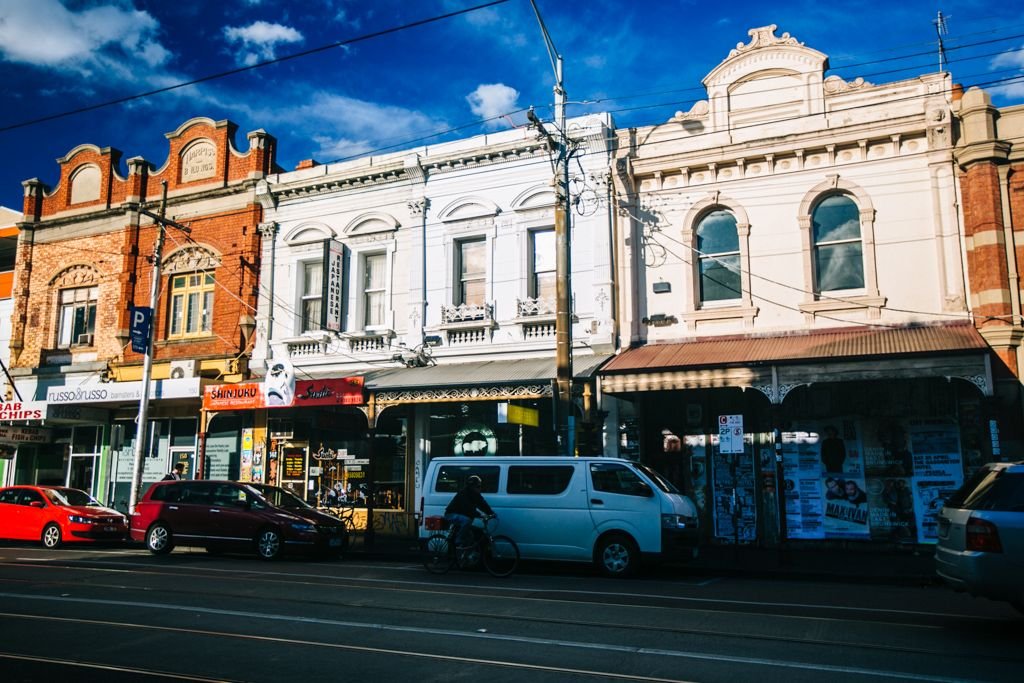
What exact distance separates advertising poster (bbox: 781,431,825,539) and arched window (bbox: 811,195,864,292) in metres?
3.15

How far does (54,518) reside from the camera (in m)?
18.0

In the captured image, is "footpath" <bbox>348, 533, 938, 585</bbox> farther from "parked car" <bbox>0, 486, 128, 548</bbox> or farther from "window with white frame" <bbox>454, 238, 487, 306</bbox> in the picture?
"window with white frame" <bbox>454, 238, 487, 306</bbox>

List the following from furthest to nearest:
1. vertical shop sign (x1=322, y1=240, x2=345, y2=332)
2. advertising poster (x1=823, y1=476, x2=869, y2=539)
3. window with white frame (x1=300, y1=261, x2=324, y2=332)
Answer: window with white frame (x1=300, y1=261, x2=324, y2=332), vertical shop sign (x1=322, y1=240, x2=345, y2=332), advertising poster (x1=823, y1=476, x2=869, y2=539)

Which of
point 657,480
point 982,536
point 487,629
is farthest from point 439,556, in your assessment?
point 982,536

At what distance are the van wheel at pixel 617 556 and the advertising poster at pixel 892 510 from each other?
622 centimetres

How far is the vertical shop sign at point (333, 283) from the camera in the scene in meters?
20.9

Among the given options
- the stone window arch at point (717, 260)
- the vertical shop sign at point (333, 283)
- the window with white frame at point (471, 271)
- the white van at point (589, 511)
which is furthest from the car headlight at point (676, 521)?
the vertical shop sign at point (333, 283)

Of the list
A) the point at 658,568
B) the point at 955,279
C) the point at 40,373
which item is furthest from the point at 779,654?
the point at 40,373

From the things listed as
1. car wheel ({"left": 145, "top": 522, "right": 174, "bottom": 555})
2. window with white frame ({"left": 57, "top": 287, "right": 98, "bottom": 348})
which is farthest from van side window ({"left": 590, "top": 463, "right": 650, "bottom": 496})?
window with white frame ({"left": 57, "top": 287, "right": 98, "bottom": 348})

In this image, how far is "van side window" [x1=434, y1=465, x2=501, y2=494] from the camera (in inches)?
558

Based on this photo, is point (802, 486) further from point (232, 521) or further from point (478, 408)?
point (232, 521)

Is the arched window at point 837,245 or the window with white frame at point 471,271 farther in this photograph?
the window with white frame at point 471,271

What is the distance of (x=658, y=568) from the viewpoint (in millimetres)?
14141

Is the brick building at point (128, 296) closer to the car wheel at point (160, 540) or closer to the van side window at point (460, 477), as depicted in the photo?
the car wheel at point (160, 540)
